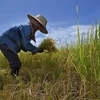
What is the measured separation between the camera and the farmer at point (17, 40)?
547 cm

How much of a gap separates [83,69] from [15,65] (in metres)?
2.06

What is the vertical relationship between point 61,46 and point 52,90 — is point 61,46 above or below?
above

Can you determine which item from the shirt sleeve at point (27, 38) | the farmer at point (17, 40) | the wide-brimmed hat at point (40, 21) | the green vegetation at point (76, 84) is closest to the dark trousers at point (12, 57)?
the farmer at point (17, 40)

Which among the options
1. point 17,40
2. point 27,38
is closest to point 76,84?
point 27,38

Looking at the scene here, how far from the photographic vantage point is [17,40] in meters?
5.58

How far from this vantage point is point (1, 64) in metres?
6.62

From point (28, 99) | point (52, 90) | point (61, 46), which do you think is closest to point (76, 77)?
point (52, 90)

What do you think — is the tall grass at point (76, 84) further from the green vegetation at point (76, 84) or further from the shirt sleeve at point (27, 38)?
the shirt sleeve at point (27, 38)

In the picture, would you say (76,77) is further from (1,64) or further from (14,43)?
(1,64)

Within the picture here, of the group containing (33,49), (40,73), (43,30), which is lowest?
(40,73)

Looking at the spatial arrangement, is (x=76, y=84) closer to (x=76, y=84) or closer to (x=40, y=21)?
(x=76, y=84)

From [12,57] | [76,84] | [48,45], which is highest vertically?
[48,45]

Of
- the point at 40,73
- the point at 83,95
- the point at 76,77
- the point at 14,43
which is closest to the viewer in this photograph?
the point at 83,95

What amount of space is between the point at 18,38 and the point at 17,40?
50 mm
